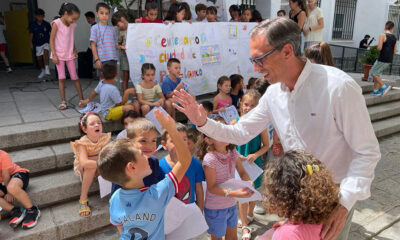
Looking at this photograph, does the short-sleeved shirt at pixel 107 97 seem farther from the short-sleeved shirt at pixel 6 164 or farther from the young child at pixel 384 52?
the young child at pixel 384 52

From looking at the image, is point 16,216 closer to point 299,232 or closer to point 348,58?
point 299,232

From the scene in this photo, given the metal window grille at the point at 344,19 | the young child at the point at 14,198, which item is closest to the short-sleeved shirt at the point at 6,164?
the young child at the point at 14,198

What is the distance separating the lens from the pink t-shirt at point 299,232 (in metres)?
1.45

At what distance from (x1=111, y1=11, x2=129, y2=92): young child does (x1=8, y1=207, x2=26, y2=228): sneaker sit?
297 cm

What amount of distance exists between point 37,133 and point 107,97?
1047mm

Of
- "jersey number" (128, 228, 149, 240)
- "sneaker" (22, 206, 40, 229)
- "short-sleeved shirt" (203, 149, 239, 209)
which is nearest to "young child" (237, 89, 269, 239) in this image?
"short-sleeved shirt" (203, 149, 239, 209)

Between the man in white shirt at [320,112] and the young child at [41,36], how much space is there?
24.5 feet

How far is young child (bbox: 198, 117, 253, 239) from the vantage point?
2594mm

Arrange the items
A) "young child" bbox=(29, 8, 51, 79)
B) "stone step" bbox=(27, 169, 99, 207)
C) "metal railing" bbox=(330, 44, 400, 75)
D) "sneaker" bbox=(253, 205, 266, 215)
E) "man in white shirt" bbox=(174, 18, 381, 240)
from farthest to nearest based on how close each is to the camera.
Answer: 1. "metal railing" bbox=(330, 44, 400, 75)
2. "young child" bbox=(29, 8, 51, 79)
3. "sneaker" bbox=(253, 205, 266, 215)
4. "stone step" bbox=(27, 169, 99, 207)
5. "man in white shirt" bbox=(174, 18, 381, 240)

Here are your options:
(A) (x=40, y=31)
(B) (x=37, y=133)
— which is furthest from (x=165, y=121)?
(A) (x=40, y=31)

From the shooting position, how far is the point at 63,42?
4992mm

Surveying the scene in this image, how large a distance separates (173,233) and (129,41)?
344 centimetres

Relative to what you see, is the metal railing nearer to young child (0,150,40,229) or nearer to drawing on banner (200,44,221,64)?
drawing on banner (200,44,221,64)

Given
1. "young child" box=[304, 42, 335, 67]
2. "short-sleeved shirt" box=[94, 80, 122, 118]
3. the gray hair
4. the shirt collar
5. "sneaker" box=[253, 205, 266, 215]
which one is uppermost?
the gray hair
